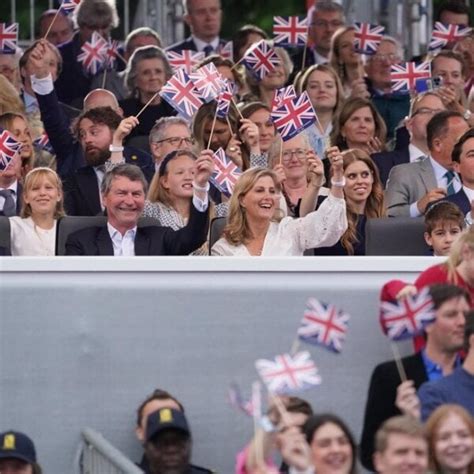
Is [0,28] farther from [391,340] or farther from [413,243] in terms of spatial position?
[391,340]


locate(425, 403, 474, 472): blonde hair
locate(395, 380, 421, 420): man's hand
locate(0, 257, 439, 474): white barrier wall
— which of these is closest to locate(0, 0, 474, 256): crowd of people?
locate(0, 257, 439, 474): white barrier wall

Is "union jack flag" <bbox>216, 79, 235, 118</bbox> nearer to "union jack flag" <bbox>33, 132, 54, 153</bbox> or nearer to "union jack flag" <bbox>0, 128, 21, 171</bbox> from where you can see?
"union jack flag" <bbox>0, 128, 21, 171</bbox>

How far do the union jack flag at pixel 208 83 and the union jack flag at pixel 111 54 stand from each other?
127 inches

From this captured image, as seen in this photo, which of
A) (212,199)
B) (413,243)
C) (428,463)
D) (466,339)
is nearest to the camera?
(428,463)

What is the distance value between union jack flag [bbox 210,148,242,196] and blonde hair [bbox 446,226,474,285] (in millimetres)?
3191

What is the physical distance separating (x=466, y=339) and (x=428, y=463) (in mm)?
857

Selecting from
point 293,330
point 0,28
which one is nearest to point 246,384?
point 293,330

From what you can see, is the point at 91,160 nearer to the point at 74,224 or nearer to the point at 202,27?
the point at 74,224

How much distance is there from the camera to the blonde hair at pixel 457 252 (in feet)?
38.4

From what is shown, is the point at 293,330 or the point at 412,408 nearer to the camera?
the point at 412,408

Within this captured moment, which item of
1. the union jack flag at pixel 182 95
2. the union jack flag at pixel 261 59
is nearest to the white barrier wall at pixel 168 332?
the union jack flag at pixel 182 95

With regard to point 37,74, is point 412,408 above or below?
below

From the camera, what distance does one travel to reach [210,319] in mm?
12188

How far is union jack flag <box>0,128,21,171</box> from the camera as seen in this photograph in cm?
1497
